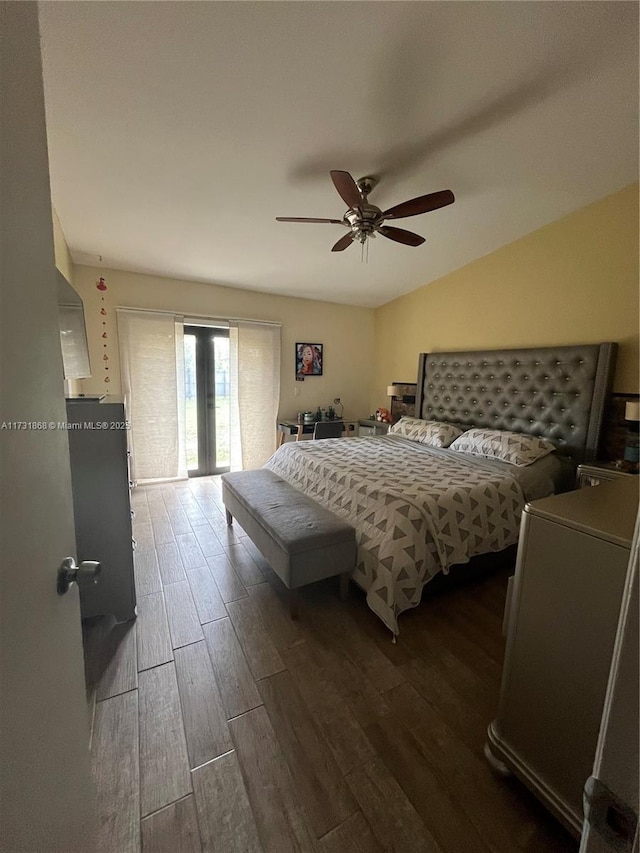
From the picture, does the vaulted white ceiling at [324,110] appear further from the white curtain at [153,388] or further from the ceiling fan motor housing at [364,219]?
the white curtain at [153,388]

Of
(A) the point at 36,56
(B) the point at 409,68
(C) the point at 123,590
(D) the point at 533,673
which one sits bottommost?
(C) the point at 123,590

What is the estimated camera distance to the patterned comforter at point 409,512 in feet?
5.70

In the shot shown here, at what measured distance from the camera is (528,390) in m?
3.03

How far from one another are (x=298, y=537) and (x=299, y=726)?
0.74 m

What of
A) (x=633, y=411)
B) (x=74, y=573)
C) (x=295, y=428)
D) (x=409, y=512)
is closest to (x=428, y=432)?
(x=633, y=411)

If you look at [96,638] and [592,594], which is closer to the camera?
[592,594]

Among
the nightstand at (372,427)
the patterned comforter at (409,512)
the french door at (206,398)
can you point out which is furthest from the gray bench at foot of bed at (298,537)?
the nightstand at (372,427)

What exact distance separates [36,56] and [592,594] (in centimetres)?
177


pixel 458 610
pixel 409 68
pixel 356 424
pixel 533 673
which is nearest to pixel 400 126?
pixel 409 68

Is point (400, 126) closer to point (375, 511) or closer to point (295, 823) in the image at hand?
point (375, 511)

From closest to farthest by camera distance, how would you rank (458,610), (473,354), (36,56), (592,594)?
(36,56)
(592,594)
(458,610)
(473,354)

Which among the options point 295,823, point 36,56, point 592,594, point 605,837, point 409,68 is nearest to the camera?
point 605,837

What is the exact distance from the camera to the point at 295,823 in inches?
39.4

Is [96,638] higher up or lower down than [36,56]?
lower down
